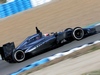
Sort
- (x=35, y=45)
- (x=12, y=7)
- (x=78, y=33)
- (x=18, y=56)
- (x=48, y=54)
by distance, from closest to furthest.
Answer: (x=48, y=54), (x=18, y=56), (x=35, y=45), (x=78, y=33), (x=12, y=7)

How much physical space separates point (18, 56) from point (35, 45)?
2.26ft

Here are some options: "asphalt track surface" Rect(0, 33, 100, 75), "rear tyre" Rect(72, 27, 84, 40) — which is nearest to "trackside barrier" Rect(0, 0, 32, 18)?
"asphalt track surface" Rect(0, 33, 100, 75)

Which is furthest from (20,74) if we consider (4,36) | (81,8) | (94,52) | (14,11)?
(14,11)

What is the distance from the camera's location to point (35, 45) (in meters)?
10.6

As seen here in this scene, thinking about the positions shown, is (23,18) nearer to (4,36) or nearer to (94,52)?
(4,36)

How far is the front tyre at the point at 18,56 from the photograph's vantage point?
10.2 m

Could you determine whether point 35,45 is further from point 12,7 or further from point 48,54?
point 12,7

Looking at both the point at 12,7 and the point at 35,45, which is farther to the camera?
the point at 12,7

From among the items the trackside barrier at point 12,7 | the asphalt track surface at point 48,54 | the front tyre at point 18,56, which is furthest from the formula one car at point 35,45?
the trackside barrier at point 12,7

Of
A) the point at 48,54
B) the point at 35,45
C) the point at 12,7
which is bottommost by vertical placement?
the point at 48,54

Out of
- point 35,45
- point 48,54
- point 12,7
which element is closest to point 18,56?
point 35,45

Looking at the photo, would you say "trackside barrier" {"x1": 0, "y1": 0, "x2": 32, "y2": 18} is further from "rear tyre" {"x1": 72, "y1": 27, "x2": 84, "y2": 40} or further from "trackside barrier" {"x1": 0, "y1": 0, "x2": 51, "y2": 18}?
"rear tyre" {"x1": 72, "y1": 27, "x2": 84, "y2": 40}

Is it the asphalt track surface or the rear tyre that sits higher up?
the rear tyre

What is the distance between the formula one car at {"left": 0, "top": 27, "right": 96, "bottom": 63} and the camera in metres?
10.4
